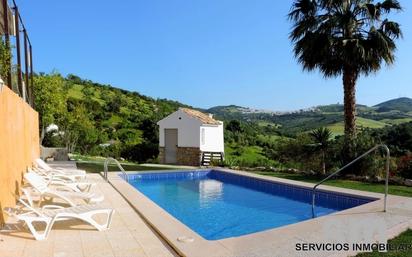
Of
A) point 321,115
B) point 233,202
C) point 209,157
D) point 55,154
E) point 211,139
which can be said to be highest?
point 321,115

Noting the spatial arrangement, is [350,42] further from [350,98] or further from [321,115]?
[321,115]

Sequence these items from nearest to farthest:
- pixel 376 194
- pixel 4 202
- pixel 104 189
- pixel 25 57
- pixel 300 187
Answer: pixel 4 202, pixel 376 194, pixel 104 189, pixel 300 187, pixel 25 57

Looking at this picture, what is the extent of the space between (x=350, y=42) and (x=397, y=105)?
142 ft

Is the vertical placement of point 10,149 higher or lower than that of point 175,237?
higher

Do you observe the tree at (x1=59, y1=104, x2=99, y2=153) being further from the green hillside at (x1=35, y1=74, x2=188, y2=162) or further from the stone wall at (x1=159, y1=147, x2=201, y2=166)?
the stone wall at (x1=159, y1=147, x2=201, y2=166)

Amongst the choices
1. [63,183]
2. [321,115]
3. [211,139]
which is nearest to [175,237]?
[63,183]

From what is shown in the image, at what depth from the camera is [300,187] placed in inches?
447

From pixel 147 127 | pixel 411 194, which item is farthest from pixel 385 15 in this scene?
pixel 147 127

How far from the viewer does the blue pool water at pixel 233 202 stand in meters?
8.73

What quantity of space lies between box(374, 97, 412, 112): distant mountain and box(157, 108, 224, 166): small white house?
3355 centimetres

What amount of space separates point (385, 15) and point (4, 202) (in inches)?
561

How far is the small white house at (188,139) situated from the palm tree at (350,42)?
7.65 meters

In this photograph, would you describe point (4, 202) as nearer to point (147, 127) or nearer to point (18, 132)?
point (18, 132)

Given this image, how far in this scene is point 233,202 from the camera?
1123 cm
